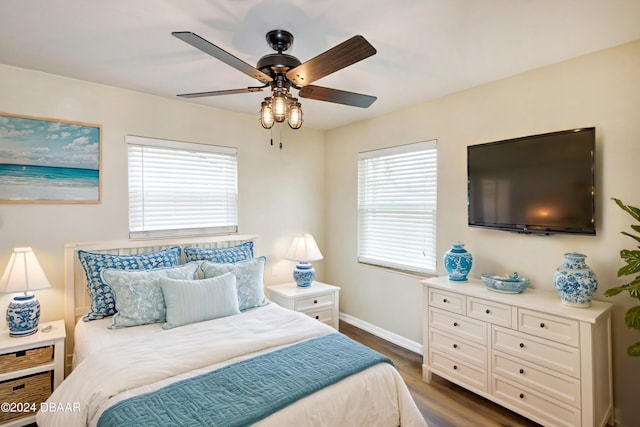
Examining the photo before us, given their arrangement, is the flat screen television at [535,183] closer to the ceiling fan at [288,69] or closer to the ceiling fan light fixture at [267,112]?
the ceiling fan at [288,69]

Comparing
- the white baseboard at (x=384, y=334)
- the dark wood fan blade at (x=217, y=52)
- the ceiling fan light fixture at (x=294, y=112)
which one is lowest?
the white baseboard at (x=384, y=334)

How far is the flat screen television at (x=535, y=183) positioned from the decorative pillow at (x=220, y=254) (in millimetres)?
2195

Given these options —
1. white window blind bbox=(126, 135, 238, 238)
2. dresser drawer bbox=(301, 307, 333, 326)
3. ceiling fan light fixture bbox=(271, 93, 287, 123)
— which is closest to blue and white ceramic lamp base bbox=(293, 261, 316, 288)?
dresser drawer bbox=(301, 307, 333, 326)

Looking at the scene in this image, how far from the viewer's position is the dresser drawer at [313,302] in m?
3.46

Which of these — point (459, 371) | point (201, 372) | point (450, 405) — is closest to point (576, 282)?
point (459, 371)

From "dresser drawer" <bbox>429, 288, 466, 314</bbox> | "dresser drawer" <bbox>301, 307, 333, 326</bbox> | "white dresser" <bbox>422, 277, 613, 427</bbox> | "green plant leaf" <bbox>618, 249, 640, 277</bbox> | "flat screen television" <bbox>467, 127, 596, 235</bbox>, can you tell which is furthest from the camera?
"dresser drawer" <bbox>301, 307, 333, 326</bbox>

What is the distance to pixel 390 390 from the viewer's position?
1.87 m

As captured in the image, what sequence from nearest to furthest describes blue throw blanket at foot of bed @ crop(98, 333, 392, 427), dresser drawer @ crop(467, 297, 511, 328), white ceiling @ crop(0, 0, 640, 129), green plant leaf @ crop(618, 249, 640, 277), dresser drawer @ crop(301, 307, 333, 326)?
blue throw blanket at foot of bed @ crop(98, 333, 392, 427), white ceiling @ crop(0, 0, 640, 129), green plant leaf @ crop(618, 249, 640, 277), dresser drawer @ crop(467, 297, 511, 328), dresser drawer @ crop(301, 307, 333, 326)

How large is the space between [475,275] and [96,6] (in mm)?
3328

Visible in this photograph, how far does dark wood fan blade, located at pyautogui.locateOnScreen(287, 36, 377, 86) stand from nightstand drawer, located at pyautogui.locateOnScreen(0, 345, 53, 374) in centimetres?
253

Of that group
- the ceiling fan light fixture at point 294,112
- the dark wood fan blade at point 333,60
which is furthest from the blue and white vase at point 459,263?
the dark wood fan blade at point 333,60

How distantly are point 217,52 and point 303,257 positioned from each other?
2507mm

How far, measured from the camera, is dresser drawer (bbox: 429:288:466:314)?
8.77ft

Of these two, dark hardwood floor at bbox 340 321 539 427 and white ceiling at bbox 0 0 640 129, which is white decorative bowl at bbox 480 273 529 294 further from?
white ceiling at bbox 0 0 640 129
